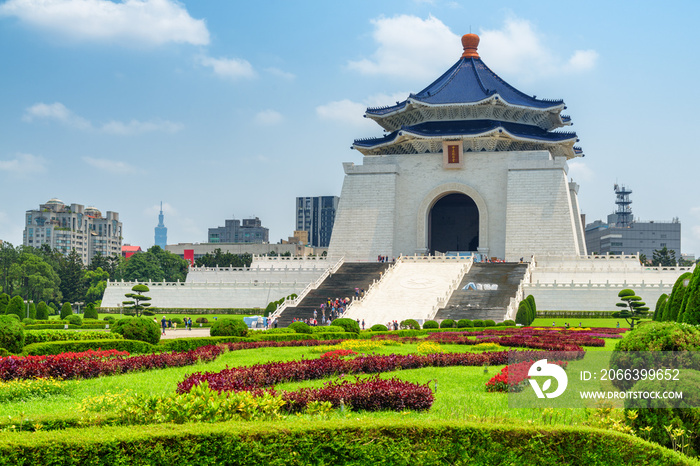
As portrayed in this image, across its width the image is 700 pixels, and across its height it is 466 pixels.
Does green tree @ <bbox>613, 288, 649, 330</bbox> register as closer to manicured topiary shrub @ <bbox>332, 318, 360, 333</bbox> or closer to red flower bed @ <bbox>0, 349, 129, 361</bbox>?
manicured topiary shrub @ <bbox>332, 318, 360, 333</bbox>

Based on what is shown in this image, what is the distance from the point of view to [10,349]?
476 inches

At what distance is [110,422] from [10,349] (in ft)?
23.8

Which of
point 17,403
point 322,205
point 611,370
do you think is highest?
point 322,205

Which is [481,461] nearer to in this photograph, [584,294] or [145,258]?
[584,294]

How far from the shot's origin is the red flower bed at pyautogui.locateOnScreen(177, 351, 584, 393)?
8055mm

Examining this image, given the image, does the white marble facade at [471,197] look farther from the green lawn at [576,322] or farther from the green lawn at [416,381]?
the green lawn at [416,381]

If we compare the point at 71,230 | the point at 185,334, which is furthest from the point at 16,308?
the point at 71,230

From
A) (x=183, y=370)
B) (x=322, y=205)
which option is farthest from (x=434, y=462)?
(x=322, y=205)

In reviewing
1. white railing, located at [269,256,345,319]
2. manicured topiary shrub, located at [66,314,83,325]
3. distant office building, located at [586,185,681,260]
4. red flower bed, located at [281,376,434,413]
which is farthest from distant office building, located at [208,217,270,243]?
red flower bed, located at [281,376,434,413]

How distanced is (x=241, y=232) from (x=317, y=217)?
1569 cm

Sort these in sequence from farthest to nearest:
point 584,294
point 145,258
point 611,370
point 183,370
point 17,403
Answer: point 145,258 → point 584,294 → point 183,370 → point 17,403 → point 611,370

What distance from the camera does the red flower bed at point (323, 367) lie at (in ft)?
26.4

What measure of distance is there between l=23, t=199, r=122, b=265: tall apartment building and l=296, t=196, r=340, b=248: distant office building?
102 ft

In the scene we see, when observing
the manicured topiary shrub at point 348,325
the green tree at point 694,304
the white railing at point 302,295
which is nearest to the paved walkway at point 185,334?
the white railing at point 302,295
